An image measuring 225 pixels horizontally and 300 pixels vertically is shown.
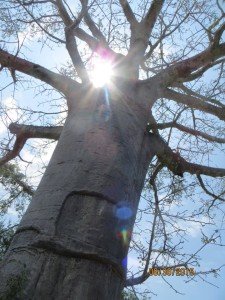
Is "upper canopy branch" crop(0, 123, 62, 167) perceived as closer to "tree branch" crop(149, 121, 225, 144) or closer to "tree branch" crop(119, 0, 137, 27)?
"tree branch" crop(149, 121, 225, 144)

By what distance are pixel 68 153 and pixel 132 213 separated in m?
0.45

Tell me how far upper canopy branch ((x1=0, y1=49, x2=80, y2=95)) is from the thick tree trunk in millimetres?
444

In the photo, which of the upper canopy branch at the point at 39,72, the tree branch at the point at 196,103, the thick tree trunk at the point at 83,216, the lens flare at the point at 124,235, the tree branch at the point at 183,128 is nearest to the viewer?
the thick tree trunk at the point at 83,216

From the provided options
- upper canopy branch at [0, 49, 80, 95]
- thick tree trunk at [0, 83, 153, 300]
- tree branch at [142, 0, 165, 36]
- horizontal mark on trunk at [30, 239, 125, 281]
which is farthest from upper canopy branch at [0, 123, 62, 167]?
tree branch at [142, 0, 165, 36]

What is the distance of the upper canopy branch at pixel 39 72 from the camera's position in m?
2.71

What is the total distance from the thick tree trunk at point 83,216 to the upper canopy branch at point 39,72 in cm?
44

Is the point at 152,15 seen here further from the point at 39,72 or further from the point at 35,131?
the point at 35,131

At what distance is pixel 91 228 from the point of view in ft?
5.21

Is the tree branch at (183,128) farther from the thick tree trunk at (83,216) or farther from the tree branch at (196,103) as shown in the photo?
the thick tree trunk at (83,216)

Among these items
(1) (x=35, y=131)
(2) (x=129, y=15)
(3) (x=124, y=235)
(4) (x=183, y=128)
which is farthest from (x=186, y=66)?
(3) (x=124, y=235)

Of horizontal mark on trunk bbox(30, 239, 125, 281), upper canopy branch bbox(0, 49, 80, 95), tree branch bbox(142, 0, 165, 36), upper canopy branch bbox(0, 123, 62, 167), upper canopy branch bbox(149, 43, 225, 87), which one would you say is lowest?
horizontal mark on trunk bbox(30, 239, 125, 281)

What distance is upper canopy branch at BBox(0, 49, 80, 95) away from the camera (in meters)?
2.71

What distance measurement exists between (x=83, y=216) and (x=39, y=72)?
1561mm

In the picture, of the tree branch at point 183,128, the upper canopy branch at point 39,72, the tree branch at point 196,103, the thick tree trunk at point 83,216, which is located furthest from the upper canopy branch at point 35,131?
the tree branch at point 196,103
